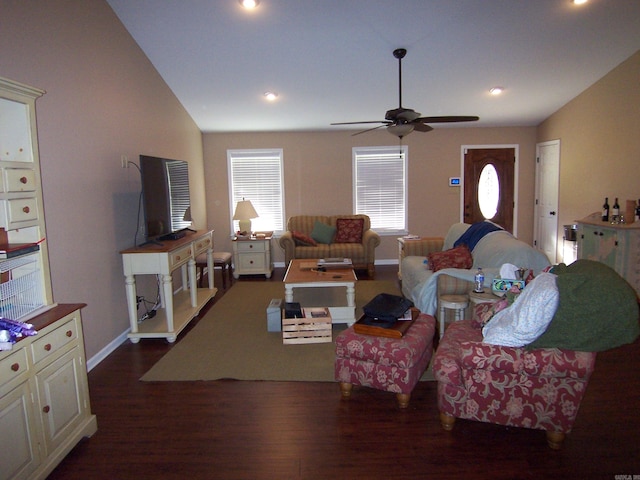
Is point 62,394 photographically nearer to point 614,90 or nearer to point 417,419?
point 417,419

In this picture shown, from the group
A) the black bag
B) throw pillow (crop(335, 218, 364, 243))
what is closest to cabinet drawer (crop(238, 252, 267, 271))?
throw pillow (crop(335, 218, 364, 243))

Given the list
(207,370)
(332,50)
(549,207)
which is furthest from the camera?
(549,207)

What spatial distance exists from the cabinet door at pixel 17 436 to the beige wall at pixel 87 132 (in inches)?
53.5

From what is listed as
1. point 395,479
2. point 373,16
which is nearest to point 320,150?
point 373,16

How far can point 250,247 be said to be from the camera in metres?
7.02

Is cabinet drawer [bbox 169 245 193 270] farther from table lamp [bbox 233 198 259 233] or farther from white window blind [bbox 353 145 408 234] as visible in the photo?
white window blind [bbox 353 145 408 234]

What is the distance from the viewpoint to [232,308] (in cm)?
526

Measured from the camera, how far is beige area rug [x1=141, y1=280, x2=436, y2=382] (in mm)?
3441

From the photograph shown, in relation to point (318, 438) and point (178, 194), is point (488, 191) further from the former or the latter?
point (318, 438)

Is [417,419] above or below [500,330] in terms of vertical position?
below

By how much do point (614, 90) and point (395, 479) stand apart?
5.54 m

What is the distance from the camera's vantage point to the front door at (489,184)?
767cm

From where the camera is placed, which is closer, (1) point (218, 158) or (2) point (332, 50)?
(2) point (332, 50)

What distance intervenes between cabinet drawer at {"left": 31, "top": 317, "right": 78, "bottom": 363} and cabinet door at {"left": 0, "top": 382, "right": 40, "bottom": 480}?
159 millimetres
